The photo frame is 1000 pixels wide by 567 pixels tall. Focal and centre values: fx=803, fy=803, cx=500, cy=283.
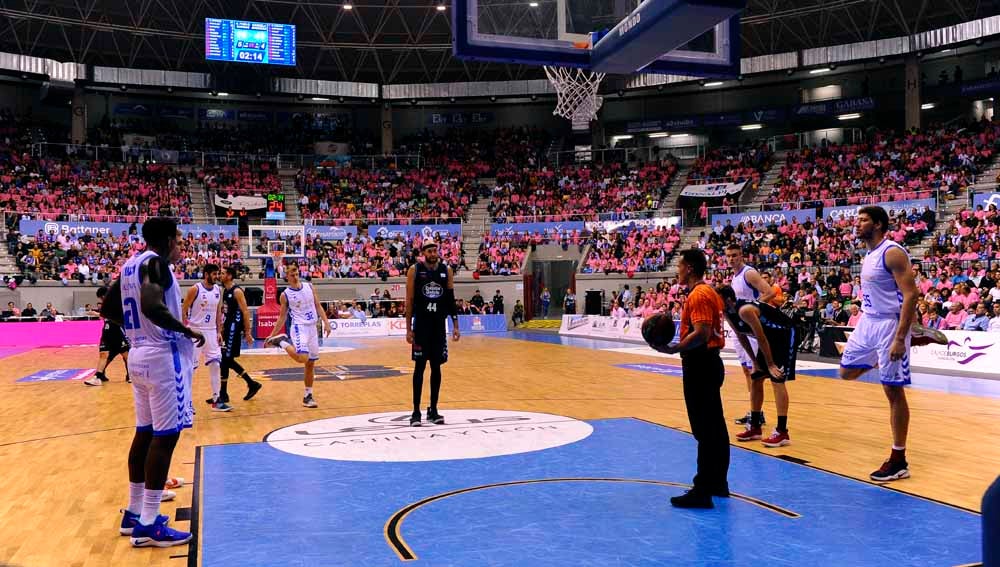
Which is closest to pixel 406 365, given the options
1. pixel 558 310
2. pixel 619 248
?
pixel 619 248

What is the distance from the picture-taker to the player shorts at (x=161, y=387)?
4891mm

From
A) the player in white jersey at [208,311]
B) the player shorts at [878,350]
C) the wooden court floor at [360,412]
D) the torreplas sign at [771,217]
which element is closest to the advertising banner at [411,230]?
the torreplas sign at [771,217]

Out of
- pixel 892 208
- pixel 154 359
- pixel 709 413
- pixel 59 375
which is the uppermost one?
pixel 892 208

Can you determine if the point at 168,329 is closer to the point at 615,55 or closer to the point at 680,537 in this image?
the point at 680,537

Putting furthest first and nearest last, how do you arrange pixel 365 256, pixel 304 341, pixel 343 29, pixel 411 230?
pixel 343 29 < pixel 411 230 < pixel 365 256 < pixel 304 341

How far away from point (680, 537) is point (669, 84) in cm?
3856

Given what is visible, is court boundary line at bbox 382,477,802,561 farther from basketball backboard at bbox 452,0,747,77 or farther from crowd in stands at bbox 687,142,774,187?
crowd in stands at bbox 687,142,774,187

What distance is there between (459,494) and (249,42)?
3375 cm

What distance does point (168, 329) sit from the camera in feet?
15.8

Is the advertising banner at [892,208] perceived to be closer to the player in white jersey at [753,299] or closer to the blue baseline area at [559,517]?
the player in white jersey at [753,299]

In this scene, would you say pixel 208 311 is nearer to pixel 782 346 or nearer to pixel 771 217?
pixel 782 346

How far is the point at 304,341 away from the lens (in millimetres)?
10680

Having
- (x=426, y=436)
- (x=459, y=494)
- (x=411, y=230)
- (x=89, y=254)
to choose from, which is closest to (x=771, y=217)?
(x=411, y=230)

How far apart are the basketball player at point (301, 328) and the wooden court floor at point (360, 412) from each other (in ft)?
1.60
